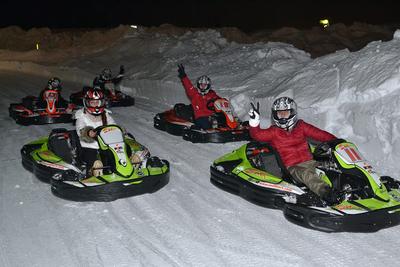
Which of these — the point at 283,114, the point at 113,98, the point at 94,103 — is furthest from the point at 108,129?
the point at 113,98

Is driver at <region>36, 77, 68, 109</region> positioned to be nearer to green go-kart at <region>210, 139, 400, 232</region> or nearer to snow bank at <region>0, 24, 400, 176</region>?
snow bank at <region>0, 24, 400, 176</region>

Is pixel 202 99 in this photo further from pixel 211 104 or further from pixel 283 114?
pixel 283 114

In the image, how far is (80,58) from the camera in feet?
88.1

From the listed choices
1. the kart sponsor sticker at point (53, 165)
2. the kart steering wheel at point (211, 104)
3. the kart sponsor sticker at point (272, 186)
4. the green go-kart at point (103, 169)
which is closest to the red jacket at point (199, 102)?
the kart steering wheel at point (211, 104)

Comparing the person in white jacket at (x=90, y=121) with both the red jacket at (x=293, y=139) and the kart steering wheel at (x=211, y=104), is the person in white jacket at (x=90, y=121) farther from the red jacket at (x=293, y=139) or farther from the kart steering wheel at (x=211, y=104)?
the kart steering wheel at (x=211, y=104)

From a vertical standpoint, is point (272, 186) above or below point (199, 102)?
below

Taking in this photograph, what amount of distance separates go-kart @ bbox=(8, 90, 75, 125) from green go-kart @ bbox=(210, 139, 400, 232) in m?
5.59

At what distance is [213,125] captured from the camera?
10.4m

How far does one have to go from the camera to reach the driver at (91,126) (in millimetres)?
7438

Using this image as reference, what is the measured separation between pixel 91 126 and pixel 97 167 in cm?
128

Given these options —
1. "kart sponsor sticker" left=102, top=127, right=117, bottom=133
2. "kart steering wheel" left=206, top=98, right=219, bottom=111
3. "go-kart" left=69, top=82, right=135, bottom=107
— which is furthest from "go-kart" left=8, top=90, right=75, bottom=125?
"kart sponsor sticker" left=102, top=127, right=117, bottom=133

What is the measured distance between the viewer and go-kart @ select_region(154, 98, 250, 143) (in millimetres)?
9727

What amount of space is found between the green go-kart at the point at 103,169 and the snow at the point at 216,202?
158mm

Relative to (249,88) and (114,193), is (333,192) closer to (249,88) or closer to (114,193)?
(114,193)
